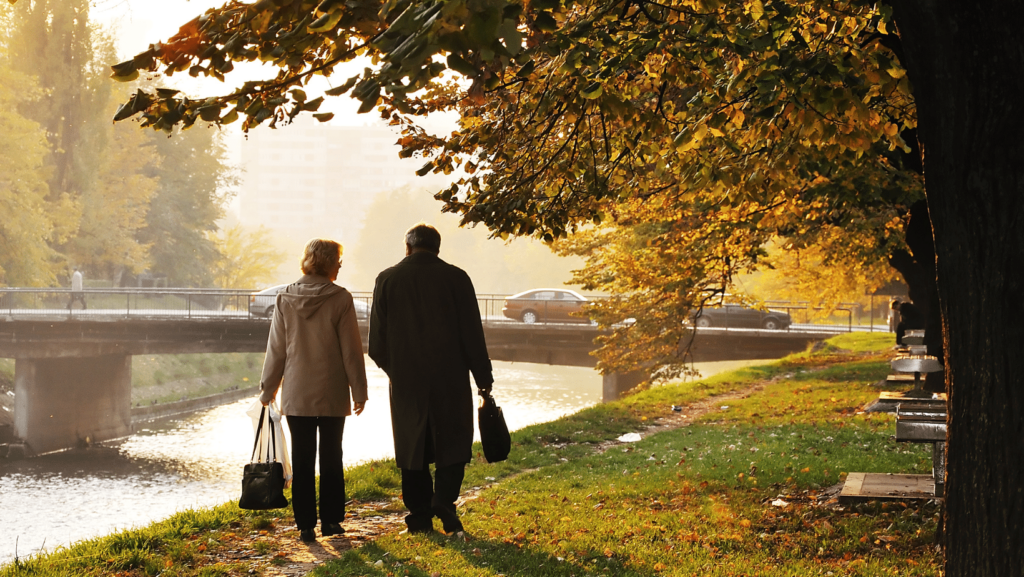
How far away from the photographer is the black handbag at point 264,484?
5.11 m

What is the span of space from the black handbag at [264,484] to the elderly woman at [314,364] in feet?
0.53

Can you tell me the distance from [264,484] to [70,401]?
25.6 m

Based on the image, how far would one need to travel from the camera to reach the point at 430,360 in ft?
17.1

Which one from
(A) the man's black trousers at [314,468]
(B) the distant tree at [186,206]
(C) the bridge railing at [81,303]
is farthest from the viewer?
(B) the distant tree at [186,206]

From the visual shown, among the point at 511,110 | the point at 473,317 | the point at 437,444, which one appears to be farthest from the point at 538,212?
the point at 437,444

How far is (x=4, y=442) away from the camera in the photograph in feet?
83.9

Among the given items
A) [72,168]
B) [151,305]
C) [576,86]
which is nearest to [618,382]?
[151,305]

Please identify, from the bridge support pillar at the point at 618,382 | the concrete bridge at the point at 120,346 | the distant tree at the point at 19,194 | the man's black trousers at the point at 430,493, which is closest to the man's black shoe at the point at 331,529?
the man's black trousers at the point at 430,493

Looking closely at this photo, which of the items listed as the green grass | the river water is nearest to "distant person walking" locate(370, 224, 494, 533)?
the river water

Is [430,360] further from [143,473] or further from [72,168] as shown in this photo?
[72,168]

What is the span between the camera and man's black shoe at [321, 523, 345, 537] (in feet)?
18.4

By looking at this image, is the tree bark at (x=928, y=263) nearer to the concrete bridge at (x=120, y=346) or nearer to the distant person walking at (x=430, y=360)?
the distant person walking at (x=430, y=360)

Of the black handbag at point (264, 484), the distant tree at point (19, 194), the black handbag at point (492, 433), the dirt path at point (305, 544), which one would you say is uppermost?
the distant tree at point (19, 194)

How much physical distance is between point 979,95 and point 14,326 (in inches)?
1130
